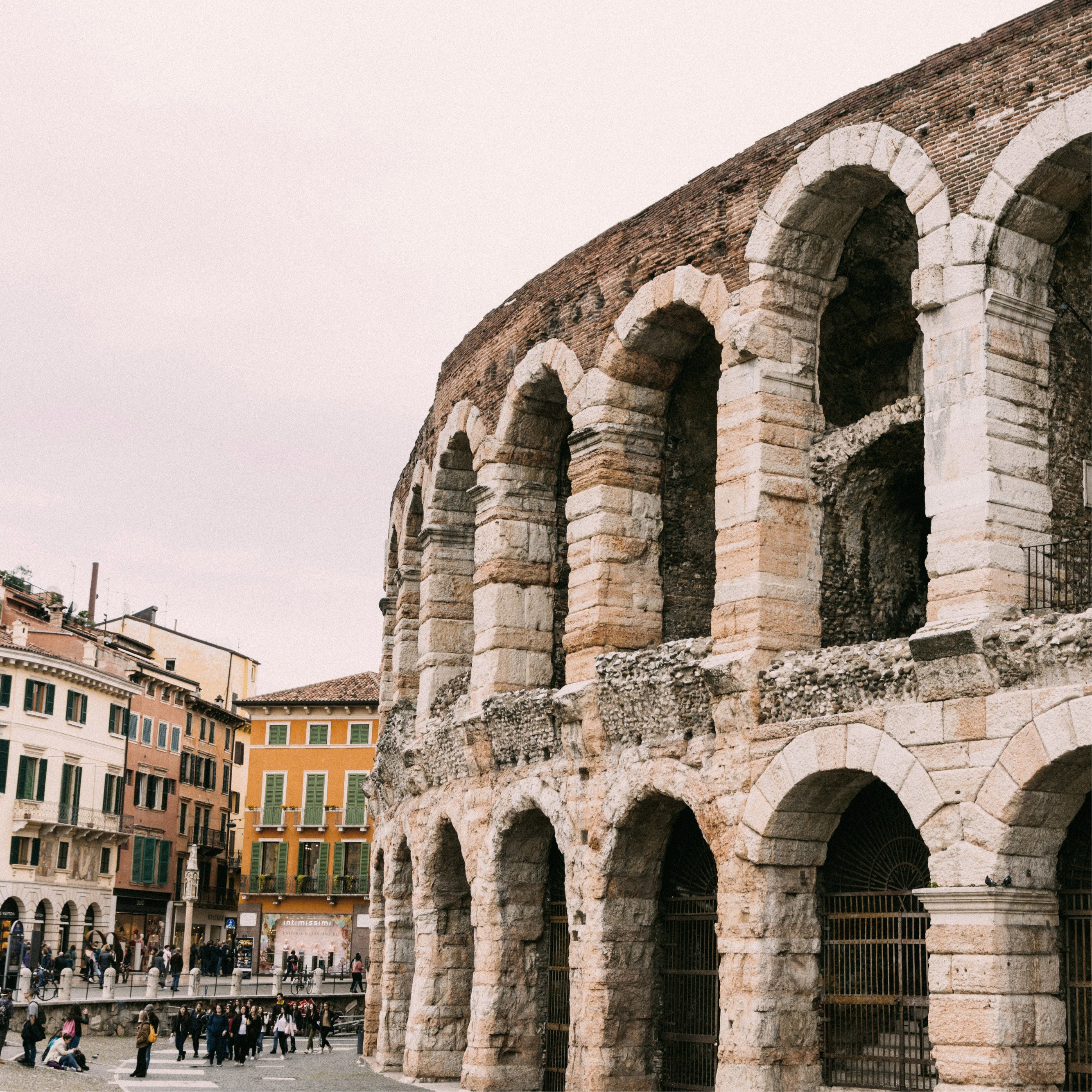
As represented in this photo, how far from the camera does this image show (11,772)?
43812 millimetres

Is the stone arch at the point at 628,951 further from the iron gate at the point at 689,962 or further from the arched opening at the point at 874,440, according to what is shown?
the arched opening at the point at 874,440

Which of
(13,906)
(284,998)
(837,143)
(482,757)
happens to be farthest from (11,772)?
(837,143)

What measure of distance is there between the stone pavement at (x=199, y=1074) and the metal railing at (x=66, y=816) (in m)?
15.0

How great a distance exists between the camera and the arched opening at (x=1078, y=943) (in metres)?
12.8

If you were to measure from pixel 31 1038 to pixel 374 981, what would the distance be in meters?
5.70

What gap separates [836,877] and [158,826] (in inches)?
1653

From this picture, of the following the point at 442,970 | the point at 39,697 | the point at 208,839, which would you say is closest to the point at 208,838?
the point at 208,839

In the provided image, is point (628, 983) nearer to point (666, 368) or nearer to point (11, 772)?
point (666, 368)

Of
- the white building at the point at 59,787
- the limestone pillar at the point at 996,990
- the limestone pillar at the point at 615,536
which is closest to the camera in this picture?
the limestone pillar at the point at 996,990

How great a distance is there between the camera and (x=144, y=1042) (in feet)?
73.5

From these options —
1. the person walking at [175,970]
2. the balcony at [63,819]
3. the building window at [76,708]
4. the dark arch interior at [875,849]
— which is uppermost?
the building window at [76,708]

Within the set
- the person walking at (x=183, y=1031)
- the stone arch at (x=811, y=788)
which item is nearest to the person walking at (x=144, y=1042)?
the person walking at (x=183, y=1031)

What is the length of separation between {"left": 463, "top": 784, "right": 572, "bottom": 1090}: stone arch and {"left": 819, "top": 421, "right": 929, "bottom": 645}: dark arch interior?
4585 mm

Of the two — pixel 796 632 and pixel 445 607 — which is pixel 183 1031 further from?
pixel 796 632
